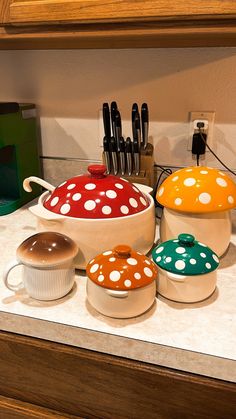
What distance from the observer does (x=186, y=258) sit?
64 cm

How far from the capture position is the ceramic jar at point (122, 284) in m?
0.59

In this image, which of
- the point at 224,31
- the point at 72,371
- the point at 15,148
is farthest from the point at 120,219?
the point at 15,148

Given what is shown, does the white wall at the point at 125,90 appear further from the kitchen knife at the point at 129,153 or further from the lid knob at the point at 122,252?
the lid knob at the point at 122,252

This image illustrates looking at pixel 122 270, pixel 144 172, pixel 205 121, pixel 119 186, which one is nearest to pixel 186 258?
pixel 122 270

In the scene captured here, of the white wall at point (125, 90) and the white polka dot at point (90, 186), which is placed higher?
the white wall at point (125, 90)

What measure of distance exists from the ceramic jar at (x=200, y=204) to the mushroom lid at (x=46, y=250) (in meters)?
0.22

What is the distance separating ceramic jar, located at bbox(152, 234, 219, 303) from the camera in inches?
24.8

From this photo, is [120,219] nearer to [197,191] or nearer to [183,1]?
[197,191]

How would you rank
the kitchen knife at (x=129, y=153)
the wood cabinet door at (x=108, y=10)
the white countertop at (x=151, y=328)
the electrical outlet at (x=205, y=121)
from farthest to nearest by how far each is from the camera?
the electrical outlet at (x=205, y=121) → the kitchen knife at (x=129, y=153) → the wood cabinet door at (x=108, y=10) → the white countertop at (x=151, y=328)

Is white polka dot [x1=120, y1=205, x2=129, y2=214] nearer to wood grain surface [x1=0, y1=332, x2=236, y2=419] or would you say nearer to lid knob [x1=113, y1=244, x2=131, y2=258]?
lid knob [x1=113, y1=244, x2=131, y2=258]

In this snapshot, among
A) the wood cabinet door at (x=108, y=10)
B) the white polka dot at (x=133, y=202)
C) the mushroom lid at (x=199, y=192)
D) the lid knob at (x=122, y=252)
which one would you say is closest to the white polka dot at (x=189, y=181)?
the mushroom lid at (x=199, y=192)

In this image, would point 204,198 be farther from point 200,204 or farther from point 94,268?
point 94,268

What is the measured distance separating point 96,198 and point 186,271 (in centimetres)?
23

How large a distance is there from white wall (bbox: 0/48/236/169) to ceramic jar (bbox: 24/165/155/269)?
17.2 inches
